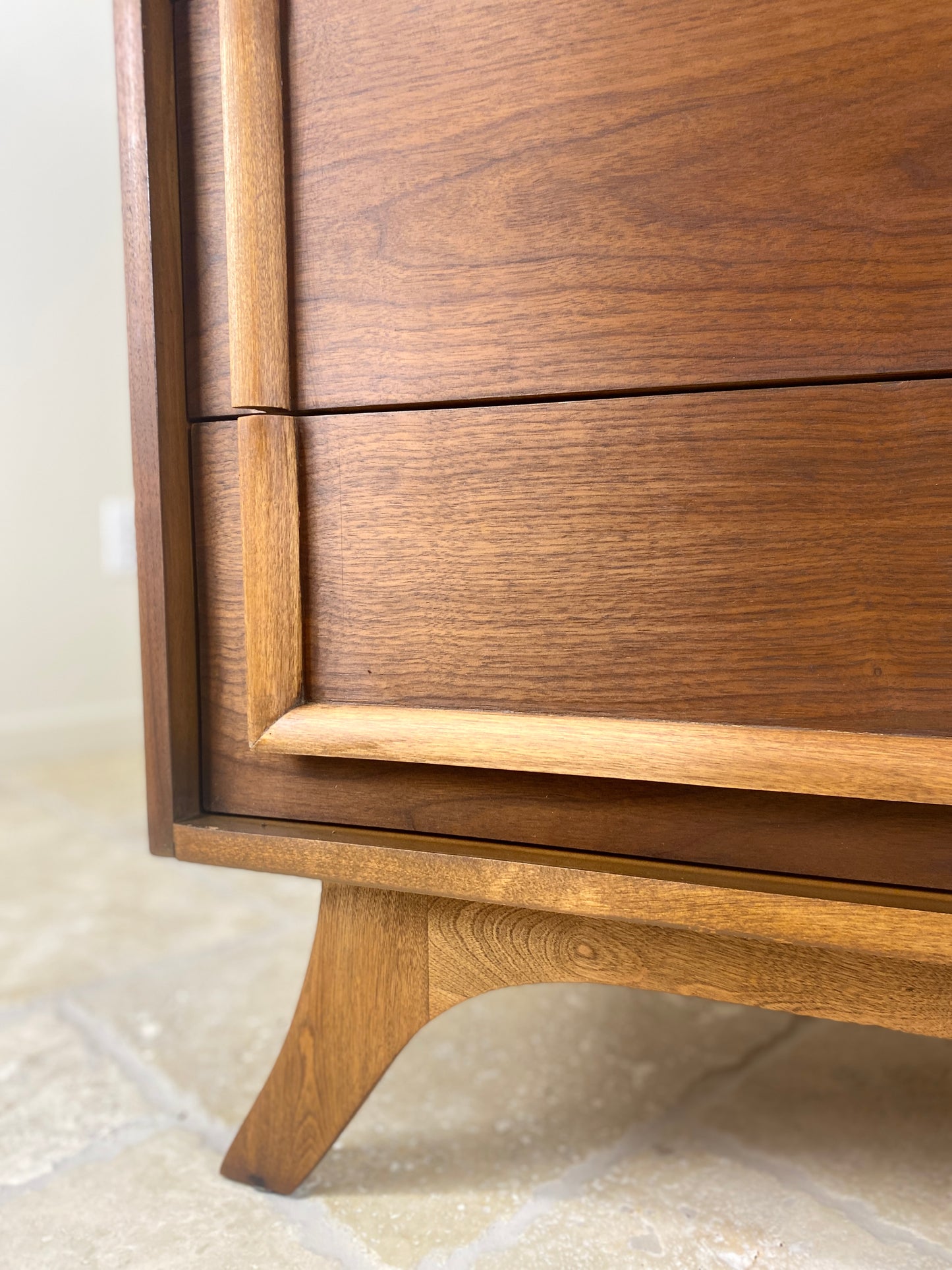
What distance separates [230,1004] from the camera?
2.51ft

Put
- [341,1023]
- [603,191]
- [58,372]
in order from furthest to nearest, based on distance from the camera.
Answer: [58,372] → [341,1023] → [603,191]

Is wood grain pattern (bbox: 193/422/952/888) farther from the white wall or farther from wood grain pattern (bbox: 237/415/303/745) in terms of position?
the white wall

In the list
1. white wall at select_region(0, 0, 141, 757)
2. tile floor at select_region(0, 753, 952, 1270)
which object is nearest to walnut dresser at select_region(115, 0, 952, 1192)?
tile floor at select_region(0, 753, 952, 1270)

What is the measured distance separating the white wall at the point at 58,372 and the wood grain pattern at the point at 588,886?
47.1 inches

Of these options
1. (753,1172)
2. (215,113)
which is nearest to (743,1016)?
(753,1172)

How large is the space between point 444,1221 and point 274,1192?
0.10m

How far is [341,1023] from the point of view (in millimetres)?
506

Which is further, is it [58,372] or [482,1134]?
[58,372]

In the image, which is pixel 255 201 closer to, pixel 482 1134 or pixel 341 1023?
pixel 341 1023

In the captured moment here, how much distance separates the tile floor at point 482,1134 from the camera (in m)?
0.49

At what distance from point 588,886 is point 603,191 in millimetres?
277

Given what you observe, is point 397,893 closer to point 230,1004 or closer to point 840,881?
point 840,881

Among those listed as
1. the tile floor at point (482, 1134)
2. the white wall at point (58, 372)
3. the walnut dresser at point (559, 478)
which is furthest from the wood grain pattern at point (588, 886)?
the white wall at point (58, 372)

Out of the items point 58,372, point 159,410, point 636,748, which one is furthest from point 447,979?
point 58,372
